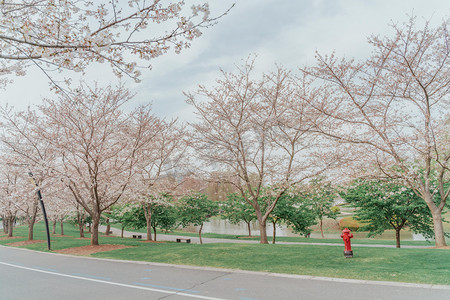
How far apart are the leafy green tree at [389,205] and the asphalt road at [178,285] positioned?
957 centimetres

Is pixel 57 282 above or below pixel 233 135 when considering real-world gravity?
below

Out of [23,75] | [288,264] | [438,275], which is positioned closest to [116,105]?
[23,75]

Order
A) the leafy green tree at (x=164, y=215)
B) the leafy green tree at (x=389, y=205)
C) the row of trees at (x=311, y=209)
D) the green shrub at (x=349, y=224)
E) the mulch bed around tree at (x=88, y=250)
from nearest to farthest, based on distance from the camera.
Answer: the mulch bed around tree at (x=88, y=250) < the leafy green tree at (x=389, y=205) < the row of trees at (x=311, y=209) < the leafy green tree at (x=164, y=215) < the green shrub at (x=349, y=224)

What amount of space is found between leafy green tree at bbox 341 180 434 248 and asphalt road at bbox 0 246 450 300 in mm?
9568

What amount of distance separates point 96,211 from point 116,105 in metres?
5.94

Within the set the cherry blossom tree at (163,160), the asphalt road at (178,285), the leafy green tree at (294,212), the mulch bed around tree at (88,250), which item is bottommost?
the mulch bed around tree at (88,250)

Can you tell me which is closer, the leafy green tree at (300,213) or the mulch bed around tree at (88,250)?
the mulch bed around tree at (88,250)

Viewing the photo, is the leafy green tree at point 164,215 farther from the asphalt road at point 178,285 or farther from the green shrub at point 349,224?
the green shrub at point 349,224

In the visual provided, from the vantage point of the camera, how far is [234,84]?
53.6 ft

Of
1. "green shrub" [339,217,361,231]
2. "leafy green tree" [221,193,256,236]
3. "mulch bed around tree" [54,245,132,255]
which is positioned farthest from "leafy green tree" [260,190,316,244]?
"green shrub" [339,217,361,231]

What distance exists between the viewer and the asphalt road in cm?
584

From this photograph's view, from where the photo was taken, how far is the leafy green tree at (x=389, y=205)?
15527 millimetres

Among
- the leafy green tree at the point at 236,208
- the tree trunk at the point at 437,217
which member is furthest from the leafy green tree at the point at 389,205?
the leafy green tree at the point at 236,208

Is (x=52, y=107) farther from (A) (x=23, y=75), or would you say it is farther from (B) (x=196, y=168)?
(A) (x=23, y=75)
